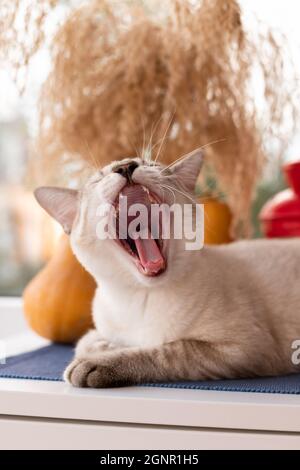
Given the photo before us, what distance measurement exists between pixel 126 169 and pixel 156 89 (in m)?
0.63

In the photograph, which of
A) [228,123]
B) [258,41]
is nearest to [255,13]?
[258,41]

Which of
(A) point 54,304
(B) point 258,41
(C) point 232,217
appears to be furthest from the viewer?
(C) point 232,217

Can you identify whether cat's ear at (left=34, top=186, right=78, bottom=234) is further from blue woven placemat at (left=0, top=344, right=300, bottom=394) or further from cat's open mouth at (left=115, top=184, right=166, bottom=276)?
blue woven placemat at (left=0, top=344, right=300, bottom=394)

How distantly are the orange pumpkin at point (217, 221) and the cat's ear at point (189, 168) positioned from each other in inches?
18.3

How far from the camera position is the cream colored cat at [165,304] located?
0.98 metres

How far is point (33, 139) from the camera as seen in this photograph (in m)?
1.74

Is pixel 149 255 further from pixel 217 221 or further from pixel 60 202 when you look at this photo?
pixel 217 221

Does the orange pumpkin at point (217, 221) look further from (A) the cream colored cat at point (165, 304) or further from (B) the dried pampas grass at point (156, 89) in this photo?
(A) the cream colored cat at point (165, 304)

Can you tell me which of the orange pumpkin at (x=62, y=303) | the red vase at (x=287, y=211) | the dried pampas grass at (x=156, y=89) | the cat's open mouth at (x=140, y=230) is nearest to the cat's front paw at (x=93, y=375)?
the cat's open mouth at (x=140, y=230)

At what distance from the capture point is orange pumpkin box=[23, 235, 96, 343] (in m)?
A: 1.45

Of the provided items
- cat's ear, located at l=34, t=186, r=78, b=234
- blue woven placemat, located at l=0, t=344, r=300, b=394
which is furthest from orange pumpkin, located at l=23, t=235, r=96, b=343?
cat's ear, located at l=34, t=186, r=78, b=234
